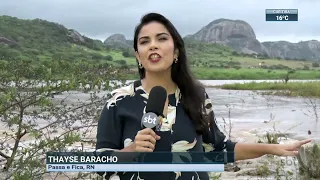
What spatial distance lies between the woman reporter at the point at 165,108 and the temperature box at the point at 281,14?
2229 millimetres

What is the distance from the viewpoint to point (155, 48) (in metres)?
1.98

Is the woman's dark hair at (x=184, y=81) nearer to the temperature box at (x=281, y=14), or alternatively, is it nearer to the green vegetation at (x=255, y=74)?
the temperature box at (x=281, y=14)

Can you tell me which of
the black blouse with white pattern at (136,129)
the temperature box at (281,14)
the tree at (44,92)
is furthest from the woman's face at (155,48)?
the temperature box at (281,14)

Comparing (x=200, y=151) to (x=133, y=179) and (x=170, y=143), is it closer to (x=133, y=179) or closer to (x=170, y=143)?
(x=170, y=143)

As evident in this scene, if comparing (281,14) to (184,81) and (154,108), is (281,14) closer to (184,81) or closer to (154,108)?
(184,81)

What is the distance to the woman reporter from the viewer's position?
193 centimetres

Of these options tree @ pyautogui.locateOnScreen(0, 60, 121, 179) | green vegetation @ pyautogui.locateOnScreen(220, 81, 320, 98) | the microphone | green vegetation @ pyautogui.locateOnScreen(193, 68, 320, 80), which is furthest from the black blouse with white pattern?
green vegetation @ pyautogui.locateOnScreen(193, 68, 320, 80)

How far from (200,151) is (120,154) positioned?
373mm

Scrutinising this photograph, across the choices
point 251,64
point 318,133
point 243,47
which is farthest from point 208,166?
point 243,47

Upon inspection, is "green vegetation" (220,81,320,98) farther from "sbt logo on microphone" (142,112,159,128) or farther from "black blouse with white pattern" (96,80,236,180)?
"sbt logo on microphone" (142,112,159,128)

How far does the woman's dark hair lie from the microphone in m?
0.21

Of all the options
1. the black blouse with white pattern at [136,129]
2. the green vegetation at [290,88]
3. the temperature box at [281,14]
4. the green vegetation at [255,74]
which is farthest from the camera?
the green vegetation at [255,74]

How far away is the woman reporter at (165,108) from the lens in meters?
1.93

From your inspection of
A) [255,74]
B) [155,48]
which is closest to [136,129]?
[155,48]
